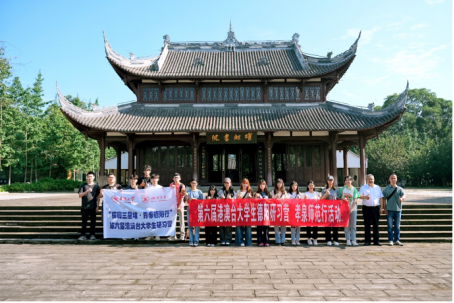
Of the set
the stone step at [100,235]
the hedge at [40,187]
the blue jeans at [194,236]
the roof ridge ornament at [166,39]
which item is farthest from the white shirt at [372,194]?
the hedge at [40,187]

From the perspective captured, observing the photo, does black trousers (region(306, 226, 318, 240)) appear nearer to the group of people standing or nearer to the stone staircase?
the group of people standing

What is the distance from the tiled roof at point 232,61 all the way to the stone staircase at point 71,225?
362 inches

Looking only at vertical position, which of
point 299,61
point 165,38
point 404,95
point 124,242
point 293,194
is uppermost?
point 165,38

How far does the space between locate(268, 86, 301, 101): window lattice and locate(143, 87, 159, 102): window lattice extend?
6.93 metres

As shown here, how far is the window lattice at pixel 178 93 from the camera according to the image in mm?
17031

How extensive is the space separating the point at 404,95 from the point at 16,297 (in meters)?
17.0

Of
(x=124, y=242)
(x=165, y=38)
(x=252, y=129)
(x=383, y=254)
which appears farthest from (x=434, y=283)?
(x=165, y=38)

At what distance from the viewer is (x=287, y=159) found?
1683cm

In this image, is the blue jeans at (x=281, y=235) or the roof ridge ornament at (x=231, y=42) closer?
the blue jeans at (x=281, y=235)

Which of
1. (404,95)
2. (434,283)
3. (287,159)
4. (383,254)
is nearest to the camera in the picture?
(434,283)

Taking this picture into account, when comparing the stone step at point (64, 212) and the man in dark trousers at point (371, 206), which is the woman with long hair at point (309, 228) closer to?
the man in dark trousers at point (371, 206)

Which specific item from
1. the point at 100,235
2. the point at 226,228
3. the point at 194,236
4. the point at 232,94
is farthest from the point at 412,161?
the point at 100,235

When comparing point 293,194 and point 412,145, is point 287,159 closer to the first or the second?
point 293,194

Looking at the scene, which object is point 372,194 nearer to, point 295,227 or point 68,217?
point 295,227
